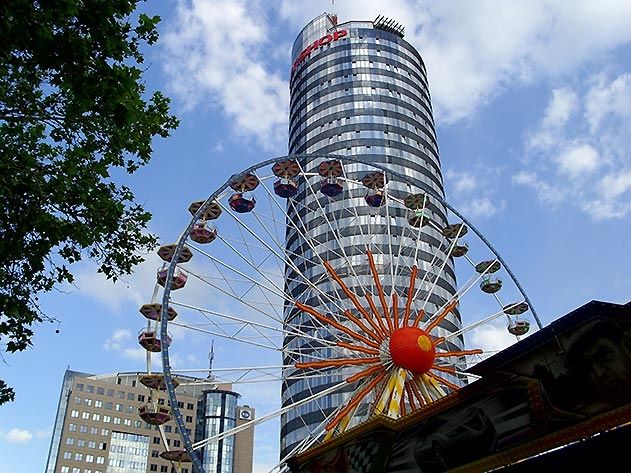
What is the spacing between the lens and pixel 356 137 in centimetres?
7600

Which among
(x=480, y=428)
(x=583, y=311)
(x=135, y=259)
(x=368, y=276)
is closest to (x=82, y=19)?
(x=135, y=259)

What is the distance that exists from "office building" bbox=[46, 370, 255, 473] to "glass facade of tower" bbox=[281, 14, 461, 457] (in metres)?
30.6

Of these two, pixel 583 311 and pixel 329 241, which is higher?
pixel 329 241

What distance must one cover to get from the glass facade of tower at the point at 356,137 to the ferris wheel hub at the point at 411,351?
37426 mm

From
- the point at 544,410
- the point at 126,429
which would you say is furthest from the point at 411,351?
the point at 126,429

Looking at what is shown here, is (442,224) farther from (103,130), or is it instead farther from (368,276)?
(103,130)

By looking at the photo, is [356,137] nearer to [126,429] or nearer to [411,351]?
[411,351]

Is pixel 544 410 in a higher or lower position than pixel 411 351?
lower

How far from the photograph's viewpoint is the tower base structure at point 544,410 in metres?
12.6

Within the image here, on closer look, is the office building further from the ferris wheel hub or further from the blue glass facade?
the ferris wheel hub

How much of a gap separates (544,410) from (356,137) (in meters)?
64.1

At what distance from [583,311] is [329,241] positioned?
5687 centimetres

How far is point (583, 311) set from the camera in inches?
518

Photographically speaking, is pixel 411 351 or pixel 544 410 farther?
pixel 411 351
